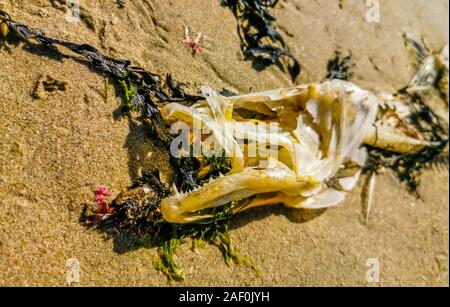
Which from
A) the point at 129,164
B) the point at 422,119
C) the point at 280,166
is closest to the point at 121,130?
the point at 129,164

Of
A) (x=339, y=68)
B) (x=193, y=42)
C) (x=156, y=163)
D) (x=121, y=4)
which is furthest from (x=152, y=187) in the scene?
(x=339, y=68)

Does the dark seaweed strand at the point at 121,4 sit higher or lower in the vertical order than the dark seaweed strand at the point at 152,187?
higher

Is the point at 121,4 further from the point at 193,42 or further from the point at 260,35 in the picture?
the point at 260,35

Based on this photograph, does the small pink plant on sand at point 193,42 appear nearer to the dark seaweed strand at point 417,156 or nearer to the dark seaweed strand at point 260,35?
the dark seaweed strand at point 260,35

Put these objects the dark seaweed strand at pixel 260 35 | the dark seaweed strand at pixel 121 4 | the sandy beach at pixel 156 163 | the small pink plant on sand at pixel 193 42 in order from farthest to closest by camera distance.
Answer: the dark seaweed strand at pixel 260 35
the small pink plant on sand at pixel 193 42
the dark seaweed strand at pixel 121 4
the sandy beach at pixel 156 163

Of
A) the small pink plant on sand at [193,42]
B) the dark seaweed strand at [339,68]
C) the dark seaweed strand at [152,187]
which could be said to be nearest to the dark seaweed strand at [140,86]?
the dark seaweed strand at [152,187]

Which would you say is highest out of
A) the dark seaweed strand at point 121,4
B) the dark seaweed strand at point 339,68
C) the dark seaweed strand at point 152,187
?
the dark seaweed strand at point 121,4

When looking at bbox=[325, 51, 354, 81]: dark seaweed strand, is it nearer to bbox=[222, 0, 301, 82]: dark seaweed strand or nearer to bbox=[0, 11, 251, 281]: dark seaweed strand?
bbox=[222, 0, 301, 82]: dark seaweed strand
